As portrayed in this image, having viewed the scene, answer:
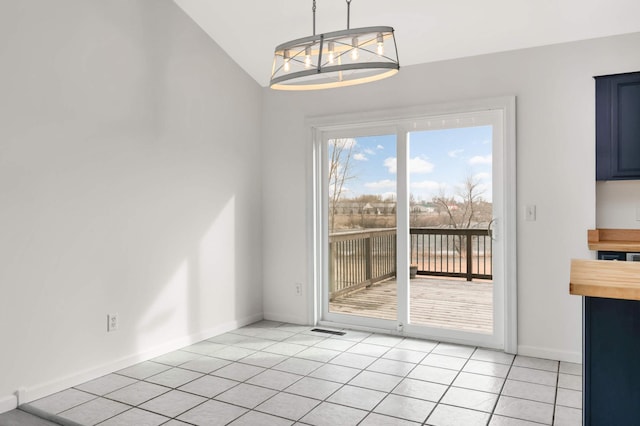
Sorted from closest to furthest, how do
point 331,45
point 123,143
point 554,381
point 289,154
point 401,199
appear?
point 331,45
point 554,381
point 123,143
point 401,199
point 289,154

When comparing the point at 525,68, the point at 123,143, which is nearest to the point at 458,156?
the point at 525,68

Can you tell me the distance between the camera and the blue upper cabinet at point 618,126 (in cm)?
328

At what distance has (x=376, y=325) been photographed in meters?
4.51

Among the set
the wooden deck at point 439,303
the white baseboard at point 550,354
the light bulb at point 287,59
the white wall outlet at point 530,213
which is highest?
the light bulb at point 287,59

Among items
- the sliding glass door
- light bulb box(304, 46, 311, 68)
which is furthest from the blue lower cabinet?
the sliding glass door

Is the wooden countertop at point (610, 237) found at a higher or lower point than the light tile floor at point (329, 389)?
higher

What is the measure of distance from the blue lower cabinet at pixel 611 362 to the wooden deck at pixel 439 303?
2300 millimetres

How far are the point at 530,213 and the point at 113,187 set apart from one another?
3.15 m

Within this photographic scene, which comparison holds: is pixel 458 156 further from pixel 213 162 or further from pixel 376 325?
pixel 213 162

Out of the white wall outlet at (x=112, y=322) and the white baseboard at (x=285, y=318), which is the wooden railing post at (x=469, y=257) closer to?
the white baseboard at (x=285, y=318)

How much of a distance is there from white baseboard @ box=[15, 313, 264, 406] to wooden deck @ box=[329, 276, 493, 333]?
49.7 inches

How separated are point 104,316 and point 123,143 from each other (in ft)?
4.12

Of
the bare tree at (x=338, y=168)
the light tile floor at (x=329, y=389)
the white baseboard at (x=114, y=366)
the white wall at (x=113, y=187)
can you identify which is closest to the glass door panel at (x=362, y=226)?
the bare tree at (x=338, y=168)

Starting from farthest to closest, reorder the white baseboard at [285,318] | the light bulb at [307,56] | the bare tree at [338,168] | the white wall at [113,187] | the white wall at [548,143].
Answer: the white baseboard at [285,318]
the bare tree at [338,168]
the white wall at [548,143]
the white wall at [113,187]
the light bulb at [307,56]
